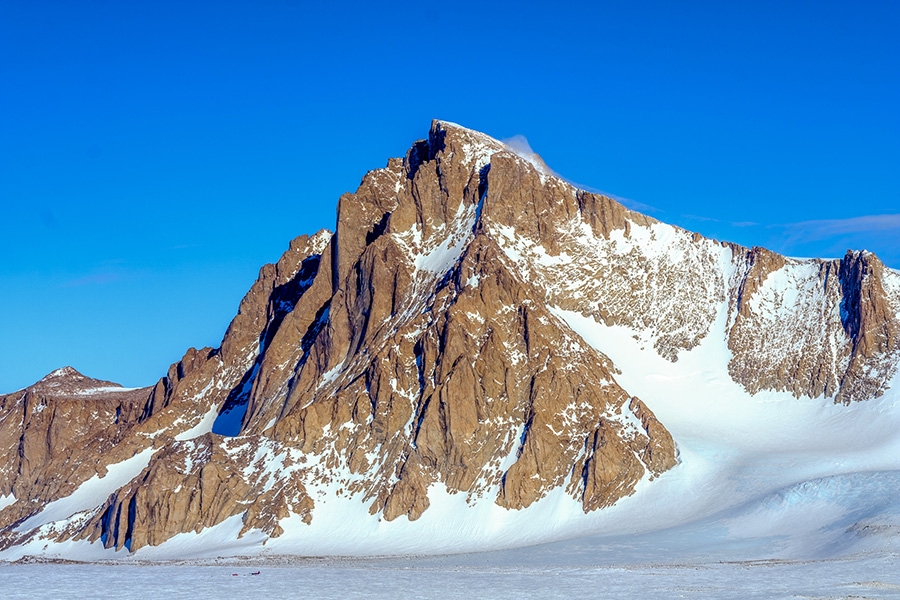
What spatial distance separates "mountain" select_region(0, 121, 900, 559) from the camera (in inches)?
4776

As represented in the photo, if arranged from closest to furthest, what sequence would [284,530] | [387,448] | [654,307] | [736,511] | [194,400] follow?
[736,511], [284,530], [387,448], [654,307], [194,400]

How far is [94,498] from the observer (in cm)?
15462

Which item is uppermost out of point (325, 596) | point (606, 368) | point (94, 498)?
point (606, 368)

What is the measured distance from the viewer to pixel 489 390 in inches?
5098

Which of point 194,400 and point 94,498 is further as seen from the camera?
point 194,400

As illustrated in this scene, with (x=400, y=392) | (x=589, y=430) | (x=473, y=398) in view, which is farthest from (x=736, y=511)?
(x=400, y=392)

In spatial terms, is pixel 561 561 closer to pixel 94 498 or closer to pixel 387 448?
pixel 387 448

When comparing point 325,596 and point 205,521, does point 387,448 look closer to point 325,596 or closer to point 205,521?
point 205,521

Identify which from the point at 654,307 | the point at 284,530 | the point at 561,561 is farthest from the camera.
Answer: the point at 654,307

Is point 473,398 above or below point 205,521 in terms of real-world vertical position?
above

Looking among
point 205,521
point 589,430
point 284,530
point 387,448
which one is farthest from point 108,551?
point 589,430

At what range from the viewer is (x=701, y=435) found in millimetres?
130750

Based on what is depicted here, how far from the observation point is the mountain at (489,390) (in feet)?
398

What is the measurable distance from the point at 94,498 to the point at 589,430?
7160cm
